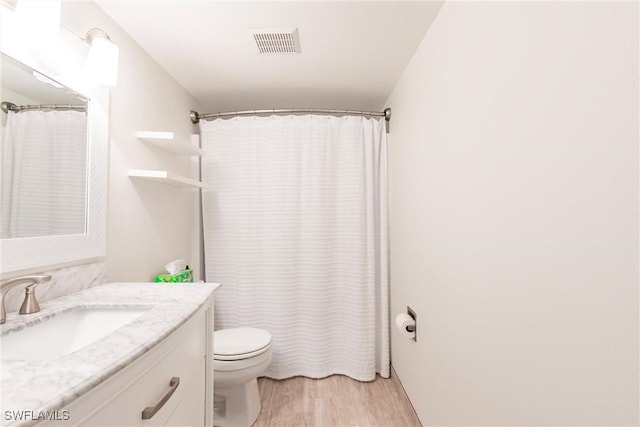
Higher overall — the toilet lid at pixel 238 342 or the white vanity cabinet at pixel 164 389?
the white vanity cabinet at pixel 164 389

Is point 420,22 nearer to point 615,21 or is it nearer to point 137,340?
point 615,21

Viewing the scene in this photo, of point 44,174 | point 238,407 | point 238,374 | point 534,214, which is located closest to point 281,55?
point 44,174

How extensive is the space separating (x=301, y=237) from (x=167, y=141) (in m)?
1.07

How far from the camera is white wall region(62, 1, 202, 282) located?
135 centimetres

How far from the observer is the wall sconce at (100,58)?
1.13 meters

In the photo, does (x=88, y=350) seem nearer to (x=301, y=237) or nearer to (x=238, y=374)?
(x=238, y=374)

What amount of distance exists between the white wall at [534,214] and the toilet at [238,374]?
954 mm

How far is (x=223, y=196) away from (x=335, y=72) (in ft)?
3.94

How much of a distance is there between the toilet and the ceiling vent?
1.73 m

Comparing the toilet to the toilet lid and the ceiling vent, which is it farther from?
the ceiling vent

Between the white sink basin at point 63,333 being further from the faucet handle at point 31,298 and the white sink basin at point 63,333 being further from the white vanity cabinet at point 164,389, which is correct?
the white vanity cabinet at point 164,389

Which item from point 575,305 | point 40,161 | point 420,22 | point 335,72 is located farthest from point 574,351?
point 335,72

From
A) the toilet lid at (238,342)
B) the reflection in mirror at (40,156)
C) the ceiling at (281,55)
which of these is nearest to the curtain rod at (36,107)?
the reflection in mirror at (40,156)

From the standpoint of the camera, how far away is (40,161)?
101cm
